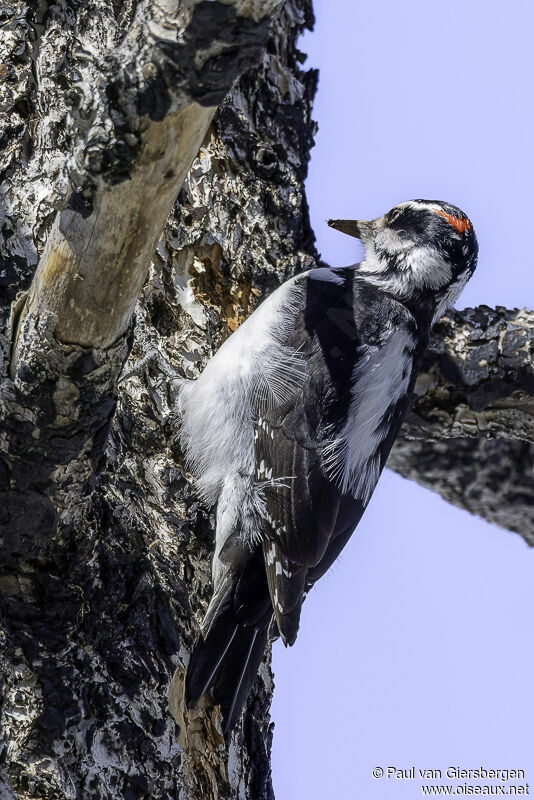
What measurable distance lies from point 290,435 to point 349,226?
1045 millimetres

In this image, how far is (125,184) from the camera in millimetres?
1191

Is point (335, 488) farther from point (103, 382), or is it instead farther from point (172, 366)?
point (103, 382)

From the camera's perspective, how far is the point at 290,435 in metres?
2.26

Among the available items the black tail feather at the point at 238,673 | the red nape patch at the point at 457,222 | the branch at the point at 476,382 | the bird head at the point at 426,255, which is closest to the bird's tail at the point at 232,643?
the black tail feather at the point at 238,673

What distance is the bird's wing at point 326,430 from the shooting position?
2.16 meters

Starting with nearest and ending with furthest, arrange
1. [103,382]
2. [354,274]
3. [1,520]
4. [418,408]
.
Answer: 1. [103,382]
2. [1,520]
3. [418,408]
4. [354,274]

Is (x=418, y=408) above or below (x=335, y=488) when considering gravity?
above

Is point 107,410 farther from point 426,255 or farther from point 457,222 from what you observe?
point 457,222

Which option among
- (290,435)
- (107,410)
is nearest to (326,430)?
(290,435)

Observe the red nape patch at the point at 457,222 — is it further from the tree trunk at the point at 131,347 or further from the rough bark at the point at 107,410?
the rough bark at the point at 107,410

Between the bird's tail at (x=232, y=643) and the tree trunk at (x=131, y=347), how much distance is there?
0.04 meters

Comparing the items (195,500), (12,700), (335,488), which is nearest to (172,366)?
(195,500)

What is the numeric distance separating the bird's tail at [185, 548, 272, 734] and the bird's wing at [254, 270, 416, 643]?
0.08 metres

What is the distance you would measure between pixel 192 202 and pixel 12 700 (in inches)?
51.6
